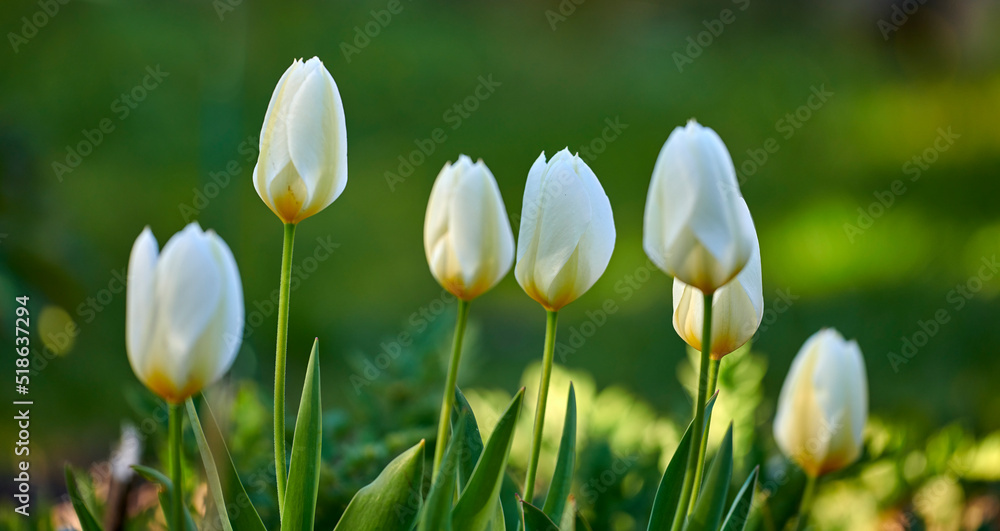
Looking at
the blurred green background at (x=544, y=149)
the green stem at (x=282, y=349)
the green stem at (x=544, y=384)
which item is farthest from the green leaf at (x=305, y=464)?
the blurred green background at (x=544, y=149)

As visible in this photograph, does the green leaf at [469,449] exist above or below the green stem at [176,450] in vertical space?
below

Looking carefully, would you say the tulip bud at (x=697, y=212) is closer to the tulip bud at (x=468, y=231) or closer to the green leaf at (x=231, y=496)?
the tulip bud at (x=468, y=231)

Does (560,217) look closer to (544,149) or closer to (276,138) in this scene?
(276,138)

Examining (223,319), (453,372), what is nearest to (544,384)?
(453,372)

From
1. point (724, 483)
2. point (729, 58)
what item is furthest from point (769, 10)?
point (724, 483)

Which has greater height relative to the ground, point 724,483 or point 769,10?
point 769,10

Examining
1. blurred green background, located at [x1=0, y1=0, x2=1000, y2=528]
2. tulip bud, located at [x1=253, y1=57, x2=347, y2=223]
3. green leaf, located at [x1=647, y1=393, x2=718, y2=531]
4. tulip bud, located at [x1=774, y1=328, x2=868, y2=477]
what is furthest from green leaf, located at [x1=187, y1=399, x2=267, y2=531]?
blurred green background, located at [x1=0, y1=0, x2=1000, y2=528]

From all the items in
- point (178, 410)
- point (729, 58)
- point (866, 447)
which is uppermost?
point (729, 58)

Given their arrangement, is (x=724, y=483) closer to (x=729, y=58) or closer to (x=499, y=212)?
(x=499, y=212)
